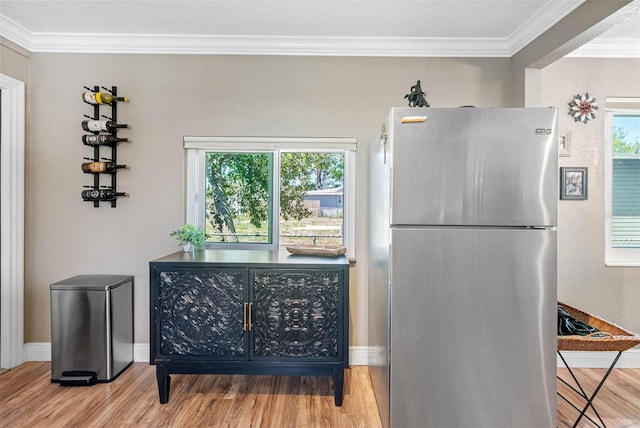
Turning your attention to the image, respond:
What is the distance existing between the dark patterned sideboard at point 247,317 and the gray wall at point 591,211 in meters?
1.87

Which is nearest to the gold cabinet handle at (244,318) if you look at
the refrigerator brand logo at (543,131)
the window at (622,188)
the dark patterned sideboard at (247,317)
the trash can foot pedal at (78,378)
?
the dark patterned sideboard at (247,317)

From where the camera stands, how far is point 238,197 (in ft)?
9.84

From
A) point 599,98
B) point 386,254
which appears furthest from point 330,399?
point 599,98

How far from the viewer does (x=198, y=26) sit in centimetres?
264

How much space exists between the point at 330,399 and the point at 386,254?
1094 millimetres

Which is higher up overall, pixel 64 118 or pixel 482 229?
pixel 64 118

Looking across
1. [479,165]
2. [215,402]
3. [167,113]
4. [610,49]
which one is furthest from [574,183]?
[167,113]

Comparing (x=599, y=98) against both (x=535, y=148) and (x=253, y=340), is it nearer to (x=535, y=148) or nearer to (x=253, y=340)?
(x=535, y=148)

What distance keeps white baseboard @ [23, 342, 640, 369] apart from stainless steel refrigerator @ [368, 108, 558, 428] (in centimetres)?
105

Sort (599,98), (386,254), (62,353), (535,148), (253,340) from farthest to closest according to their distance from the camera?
(599,98) → (62,353) → (253,340) → (386,254) → (535,148)

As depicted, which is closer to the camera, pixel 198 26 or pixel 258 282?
pixel 258 282

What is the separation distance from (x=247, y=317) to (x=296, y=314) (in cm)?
30

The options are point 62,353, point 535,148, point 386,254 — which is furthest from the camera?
point 62,353

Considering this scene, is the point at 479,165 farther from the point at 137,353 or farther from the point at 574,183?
the point at 137,353
